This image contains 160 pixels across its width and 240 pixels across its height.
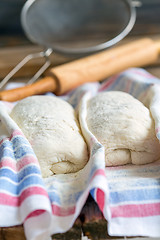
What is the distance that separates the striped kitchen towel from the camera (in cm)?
68

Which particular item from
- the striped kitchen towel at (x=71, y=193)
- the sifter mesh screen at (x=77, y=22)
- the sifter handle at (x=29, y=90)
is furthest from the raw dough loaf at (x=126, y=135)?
the sifter mesh screen at (x=77, y=22)

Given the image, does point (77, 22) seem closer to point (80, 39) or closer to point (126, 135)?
point (80, 39)

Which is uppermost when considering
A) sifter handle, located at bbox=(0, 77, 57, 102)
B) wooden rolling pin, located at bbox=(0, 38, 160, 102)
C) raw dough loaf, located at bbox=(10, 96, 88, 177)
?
raw dough loaf, located at bbox=(10, 96, 88, 177)

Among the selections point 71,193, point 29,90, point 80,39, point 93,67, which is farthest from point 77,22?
point 71,193

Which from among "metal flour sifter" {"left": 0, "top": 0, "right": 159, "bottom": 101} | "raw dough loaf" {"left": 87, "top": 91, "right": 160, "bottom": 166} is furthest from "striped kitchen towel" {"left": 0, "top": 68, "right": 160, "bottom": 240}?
"metal flour sifter" {"left": 0, "top": 0, "right": 159, "bottom": 101}

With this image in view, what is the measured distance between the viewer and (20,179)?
74 cm

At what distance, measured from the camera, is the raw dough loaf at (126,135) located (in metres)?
0.83

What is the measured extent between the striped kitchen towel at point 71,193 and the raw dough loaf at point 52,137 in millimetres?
21

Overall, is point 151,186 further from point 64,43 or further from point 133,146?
point 64,43

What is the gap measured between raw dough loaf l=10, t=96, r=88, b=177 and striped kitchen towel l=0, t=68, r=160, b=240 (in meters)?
0.02

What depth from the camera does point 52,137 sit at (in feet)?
2.70

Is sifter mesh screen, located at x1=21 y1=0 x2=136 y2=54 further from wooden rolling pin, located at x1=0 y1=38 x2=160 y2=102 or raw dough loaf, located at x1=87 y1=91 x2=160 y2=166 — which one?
raw dough loaf, located at x1=87 y1=91 x2=160 y2=166

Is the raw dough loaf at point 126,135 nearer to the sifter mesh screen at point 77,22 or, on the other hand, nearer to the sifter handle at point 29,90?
the sifter handle at point 29,90

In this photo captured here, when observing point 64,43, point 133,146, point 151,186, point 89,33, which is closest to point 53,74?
point 64,43
